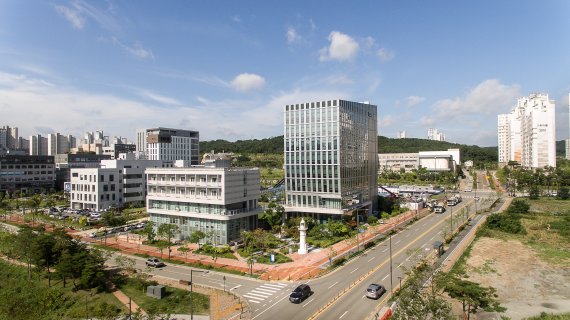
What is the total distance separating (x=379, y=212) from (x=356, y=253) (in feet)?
111

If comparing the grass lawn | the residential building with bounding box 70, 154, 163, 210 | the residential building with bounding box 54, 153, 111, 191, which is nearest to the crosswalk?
the grass lawn

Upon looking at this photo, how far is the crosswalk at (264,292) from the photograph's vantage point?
3741 cm

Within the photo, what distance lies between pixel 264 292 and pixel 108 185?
7183 centimetres

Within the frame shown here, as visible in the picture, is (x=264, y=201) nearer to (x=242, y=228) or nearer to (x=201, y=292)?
(x=242, y=228)

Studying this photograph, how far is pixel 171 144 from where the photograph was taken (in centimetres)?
15775

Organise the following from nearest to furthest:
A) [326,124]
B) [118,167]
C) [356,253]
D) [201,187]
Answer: [356,253] → [201,187] → [326,124] → [118,167]

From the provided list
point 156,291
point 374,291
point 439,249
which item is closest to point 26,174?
point 156,291

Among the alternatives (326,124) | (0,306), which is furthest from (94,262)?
(326,124)

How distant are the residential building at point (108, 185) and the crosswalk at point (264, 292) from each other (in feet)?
227

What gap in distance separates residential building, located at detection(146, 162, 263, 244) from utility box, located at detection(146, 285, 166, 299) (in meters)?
17.6

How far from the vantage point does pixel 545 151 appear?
6299 inches

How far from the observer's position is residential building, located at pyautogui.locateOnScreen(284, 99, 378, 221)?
224ft

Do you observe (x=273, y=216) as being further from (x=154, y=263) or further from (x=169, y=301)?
(x=169, y=301)

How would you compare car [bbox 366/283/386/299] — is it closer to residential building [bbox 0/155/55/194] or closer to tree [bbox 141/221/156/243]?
tree [bbox 141/221/156/243]
